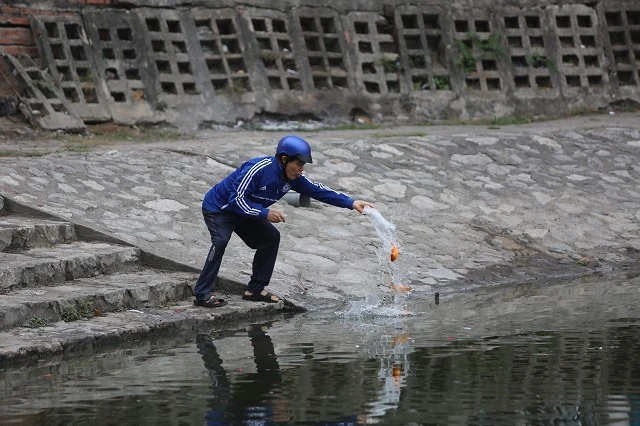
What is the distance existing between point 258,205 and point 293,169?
353 mm

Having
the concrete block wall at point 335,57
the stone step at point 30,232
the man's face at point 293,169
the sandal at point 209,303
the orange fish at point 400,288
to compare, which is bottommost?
the orange fish at point 400,288

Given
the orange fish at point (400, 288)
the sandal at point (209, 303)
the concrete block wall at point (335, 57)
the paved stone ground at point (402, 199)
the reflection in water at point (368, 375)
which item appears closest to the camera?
the reflection in water at point (368, 375)

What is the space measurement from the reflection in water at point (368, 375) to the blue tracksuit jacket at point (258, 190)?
84 centimetres

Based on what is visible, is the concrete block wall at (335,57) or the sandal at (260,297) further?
the concrete block wall at (335,57)

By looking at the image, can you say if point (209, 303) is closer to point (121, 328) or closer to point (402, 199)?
point (121, 328)

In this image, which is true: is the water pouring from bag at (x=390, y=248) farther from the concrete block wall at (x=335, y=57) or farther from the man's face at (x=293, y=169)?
the concrete block wall at (x=335, y=57)

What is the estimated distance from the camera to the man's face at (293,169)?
8.69 metres

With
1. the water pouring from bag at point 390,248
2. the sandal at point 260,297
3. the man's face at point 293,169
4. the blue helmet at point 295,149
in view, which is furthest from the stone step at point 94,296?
the water pouring from bag at point 390,248

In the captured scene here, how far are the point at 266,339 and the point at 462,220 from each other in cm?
414

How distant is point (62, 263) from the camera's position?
29.1 feet

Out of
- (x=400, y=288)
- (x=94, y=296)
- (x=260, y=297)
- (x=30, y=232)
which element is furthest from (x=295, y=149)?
(x=30, y=232)

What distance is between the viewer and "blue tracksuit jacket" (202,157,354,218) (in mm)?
8742

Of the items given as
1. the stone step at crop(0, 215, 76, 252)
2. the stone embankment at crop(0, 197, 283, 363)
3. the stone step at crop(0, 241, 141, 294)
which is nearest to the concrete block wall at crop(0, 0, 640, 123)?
the stone step at crop(0, 215, 76, 252)

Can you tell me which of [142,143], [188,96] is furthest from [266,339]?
[188,96]
